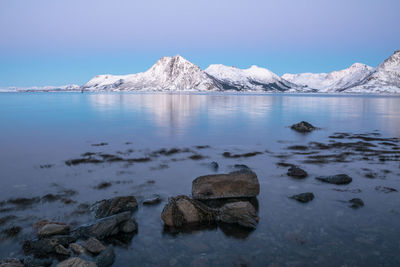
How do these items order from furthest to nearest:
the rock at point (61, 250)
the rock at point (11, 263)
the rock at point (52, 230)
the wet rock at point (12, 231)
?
the wet rock at point (12, 231) < the rock at point (52, 230) < the rock at point (61, 250) < the rock at point (11, 263)

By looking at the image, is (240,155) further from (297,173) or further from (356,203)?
(356,203)

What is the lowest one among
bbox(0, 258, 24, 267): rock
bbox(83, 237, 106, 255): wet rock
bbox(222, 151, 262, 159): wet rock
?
bbox(83, 237, 106, 255): wet rock

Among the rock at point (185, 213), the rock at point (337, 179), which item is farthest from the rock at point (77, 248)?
the rock at point (337, 179)

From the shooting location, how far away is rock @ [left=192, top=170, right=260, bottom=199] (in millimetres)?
16656

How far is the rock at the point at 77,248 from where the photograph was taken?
444 inches

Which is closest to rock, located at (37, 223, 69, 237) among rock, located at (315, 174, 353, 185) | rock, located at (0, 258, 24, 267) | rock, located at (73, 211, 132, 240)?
rock, located at (73, 211, 132, 240)

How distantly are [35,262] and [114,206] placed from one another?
443 centimetres

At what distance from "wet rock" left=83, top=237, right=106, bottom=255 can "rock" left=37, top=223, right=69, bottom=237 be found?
1655 millimetres

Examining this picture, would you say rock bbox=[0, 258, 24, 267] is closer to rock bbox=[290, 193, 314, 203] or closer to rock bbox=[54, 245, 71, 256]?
rock bbox=[54, 245, 71, 256]

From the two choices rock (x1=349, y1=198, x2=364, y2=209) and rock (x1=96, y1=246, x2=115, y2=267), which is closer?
rock (x1=96, y1=246, x2=115, y2=267)

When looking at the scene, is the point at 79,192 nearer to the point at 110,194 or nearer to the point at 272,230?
the point at 110,194

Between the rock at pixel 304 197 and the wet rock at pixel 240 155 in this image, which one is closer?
the rock at pixel 304 197

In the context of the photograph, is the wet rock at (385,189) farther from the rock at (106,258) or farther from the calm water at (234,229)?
the rock at (106,258)

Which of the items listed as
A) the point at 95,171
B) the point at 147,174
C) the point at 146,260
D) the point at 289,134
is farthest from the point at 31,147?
the point at 289,134
